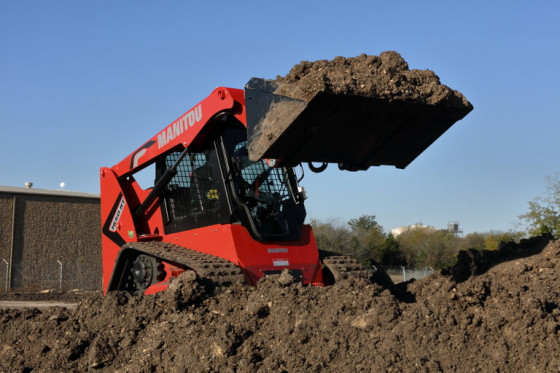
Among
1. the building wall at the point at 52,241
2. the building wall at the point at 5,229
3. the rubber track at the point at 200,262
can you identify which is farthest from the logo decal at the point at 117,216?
the building wall at the point at 5,229

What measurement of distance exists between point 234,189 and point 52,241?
1871cm

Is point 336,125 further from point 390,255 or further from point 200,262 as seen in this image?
point 390,255

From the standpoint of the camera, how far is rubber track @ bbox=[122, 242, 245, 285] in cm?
600

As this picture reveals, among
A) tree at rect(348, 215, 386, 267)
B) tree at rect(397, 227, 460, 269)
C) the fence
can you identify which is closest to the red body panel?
the fence

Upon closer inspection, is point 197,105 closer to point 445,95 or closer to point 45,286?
point 445,95

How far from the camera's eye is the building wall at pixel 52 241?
22625 mm

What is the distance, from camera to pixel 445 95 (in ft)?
18.2

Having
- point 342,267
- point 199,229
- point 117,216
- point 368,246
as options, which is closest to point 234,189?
point 199,229

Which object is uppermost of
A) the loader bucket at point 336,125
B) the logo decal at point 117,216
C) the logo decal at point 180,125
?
the logo decal at point 180,125

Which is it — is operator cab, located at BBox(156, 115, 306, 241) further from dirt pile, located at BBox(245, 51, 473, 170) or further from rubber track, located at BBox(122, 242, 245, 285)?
dirt pile, located at BBox(245, 51, 473, 170)

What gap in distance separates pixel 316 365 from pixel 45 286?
20507mm

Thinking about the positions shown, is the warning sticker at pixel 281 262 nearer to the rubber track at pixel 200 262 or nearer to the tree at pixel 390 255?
the rubber track at pixel 200 262

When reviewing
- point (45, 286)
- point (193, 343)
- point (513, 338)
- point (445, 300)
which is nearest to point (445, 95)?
point (445, 300)

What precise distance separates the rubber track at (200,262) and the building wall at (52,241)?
645 inches
